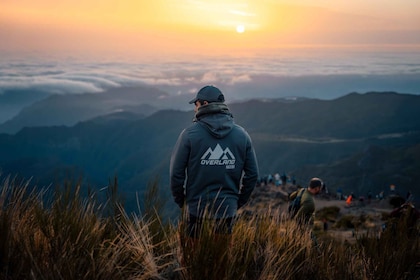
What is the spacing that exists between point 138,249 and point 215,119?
123 centimetres

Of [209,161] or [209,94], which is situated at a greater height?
[209,94]

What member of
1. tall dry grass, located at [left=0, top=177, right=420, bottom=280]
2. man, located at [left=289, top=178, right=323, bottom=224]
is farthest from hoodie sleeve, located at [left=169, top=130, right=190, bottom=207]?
man, located at [left=289, top=178, right=323, bottom=224]

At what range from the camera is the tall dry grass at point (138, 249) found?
9.89 ft

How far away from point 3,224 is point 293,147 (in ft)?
632

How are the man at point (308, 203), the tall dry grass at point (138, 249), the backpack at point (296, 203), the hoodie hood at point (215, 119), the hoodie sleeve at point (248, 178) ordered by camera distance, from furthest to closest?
the backpack at point (296, 203), the man at point (308, 203), the hoodie sleeve at point (248, 178), the hoodie hood at point (215, 119), the tall dry grass at point (138, 249)

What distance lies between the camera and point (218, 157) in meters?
3.90

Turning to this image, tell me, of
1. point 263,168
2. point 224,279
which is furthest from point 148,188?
point 263,168

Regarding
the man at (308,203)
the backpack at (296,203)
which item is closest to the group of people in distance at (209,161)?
the man at (308,203)

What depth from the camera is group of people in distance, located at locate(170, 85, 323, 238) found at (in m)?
3.86

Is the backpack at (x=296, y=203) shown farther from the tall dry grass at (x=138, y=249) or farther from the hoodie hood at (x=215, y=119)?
the hoodie hood at (x=215, y=119)

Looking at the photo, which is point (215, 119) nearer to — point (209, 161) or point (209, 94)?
point (209, 94)

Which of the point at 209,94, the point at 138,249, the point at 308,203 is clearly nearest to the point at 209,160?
the point at 209,94

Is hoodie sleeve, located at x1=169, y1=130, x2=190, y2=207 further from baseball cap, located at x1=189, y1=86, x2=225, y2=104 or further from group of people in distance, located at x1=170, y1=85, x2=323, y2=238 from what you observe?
baseball cap, located at x1=189, y1=86, x2=225, y2=104

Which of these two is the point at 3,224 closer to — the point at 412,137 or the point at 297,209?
the point at 297,209
